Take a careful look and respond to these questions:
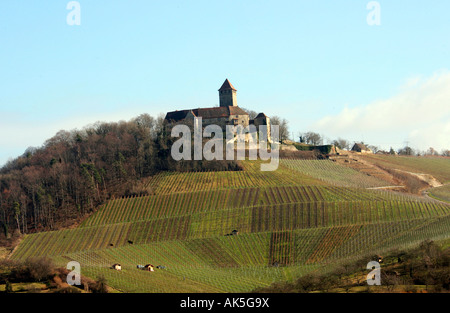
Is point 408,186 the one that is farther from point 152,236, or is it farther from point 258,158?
point 152,236

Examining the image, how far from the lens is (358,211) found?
228ft

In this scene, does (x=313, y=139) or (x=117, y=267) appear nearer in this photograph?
(x=117, y=267)

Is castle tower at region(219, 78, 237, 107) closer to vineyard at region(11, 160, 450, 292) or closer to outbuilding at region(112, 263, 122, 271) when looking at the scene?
vineyard at region(11, 160, 450, 292)

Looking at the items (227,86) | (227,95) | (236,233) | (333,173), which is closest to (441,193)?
(333,173)

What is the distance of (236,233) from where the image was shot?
6700 cm

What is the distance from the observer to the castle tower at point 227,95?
433 ft

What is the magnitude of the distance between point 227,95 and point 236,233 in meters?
70.0

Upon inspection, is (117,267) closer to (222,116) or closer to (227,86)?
(222,116)

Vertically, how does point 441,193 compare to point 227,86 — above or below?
below

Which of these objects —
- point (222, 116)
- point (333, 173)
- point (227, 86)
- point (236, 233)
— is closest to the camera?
point (236, 233)

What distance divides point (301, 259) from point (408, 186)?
157 feet

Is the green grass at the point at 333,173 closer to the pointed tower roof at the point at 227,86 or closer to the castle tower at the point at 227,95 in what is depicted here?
the castle tower at the point at 227,95

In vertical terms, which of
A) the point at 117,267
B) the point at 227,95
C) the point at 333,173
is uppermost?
the point at 227,95

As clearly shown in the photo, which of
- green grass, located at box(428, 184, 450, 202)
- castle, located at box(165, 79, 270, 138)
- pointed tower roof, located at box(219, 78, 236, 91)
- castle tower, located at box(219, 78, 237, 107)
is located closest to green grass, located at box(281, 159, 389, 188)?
green grass, located at box(428, 184, 450, 202)
